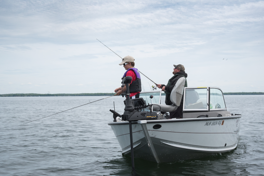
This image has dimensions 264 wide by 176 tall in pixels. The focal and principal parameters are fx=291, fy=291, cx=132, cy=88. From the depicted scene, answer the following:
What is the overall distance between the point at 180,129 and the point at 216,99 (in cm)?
209

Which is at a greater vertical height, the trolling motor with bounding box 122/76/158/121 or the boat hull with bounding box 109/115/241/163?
the trolling motor with bounding box 122/76/158/121

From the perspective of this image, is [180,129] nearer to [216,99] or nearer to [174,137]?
[174,137]

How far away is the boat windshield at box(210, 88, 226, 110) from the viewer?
26.1ft

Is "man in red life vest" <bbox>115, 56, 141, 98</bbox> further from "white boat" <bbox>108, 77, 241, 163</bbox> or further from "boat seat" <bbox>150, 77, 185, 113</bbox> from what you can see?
"boat seat" <bbox>150, 77, 185, 113</bbox>

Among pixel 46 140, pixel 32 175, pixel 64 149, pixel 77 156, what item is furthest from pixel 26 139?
pixel 32 175

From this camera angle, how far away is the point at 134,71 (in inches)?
252

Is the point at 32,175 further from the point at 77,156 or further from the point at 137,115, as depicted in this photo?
the point at 137,115

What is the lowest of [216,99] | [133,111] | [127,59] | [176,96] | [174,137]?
[174,137]

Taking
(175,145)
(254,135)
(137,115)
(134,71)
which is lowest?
(254,135)

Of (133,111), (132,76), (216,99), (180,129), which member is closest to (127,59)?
(132,76)

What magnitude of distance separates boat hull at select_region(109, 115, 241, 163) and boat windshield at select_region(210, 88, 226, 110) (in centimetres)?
59

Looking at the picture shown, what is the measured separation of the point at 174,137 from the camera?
21.9 feet

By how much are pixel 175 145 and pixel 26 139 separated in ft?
27.5

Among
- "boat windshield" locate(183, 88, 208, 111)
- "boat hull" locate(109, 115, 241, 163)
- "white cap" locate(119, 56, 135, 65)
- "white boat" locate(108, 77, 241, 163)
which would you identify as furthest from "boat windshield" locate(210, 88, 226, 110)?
"white cap" locate(119, 56, 135, 65)
